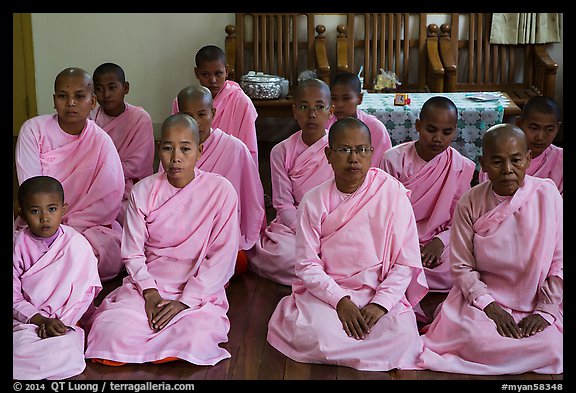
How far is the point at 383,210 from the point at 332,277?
37cm

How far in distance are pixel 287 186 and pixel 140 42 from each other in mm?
3282

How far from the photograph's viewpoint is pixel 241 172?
5215 millimetres

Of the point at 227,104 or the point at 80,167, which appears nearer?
the point at 80,167

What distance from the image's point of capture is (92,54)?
26.1 feet

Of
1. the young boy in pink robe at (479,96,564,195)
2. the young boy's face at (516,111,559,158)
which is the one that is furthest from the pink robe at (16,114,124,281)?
the young boy's face at (516,111,559,158)

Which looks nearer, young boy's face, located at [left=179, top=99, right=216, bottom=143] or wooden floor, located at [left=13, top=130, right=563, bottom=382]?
wooden floor, located at [left=13, top=130, right=563, bottom=382]

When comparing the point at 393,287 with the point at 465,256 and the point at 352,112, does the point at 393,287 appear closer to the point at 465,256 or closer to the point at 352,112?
the point at 465,256

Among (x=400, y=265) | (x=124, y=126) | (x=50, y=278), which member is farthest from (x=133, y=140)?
(x=400, y=265)

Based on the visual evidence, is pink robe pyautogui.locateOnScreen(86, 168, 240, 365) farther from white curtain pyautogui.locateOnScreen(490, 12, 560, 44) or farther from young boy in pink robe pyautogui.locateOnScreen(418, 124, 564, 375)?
white curtain pyautogui.locateOnScreen(490, 12, 560, 44)

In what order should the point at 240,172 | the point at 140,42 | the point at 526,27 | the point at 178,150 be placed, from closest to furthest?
1. the point at 178,150
2. the point at 240,172
3. the point at 526,27
4. the point at 140,42

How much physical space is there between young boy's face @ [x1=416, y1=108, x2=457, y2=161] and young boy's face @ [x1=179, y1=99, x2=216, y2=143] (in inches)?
45.6

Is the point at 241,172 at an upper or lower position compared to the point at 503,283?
upper

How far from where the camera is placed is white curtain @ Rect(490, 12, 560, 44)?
7660mm
